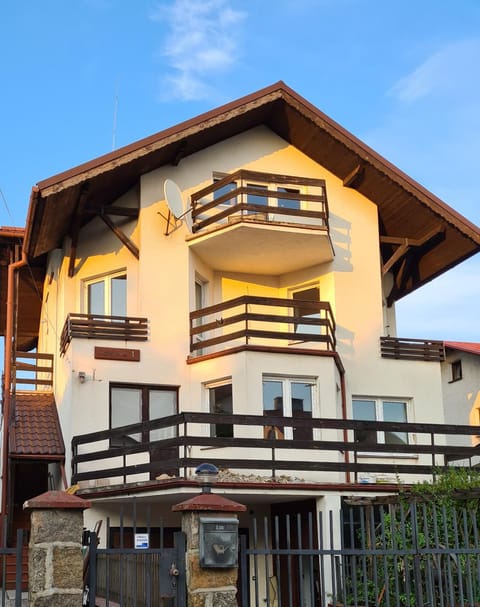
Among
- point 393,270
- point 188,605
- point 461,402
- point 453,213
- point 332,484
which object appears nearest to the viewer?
point 188,605

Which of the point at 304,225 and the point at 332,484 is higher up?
the point at 304,225

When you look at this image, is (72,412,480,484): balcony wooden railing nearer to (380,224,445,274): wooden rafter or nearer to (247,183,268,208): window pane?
(380,224,445,274): wooden rafter

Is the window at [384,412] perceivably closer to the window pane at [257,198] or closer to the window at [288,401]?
the window at [288,401]

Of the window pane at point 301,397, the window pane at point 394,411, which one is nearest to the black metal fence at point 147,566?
the window pane at point 301,397

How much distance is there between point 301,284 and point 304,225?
2.19 meters

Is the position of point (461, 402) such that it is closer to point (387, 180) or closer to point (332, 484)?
point (387, 180)

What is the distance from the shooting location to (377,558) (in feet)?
40.8

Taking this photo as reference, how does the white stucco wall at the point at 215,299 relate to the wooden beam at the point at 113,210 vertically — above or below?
below

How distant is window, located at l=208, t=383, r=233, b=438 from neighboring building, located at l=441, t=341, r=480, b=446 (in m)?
12.9

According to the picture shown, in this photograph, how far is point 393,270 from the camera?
23.5 metres

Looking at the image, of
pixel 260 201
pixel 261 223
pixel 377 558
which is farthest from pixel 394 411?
pixel 377 558

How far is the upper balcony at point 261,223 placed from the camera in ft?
63.4

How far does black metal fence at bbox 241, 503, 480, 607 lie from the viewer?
813 cm

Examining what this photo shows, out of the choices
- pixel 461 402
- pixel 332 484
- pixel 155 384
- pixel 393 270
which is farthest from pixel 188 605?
pixel 461 402
